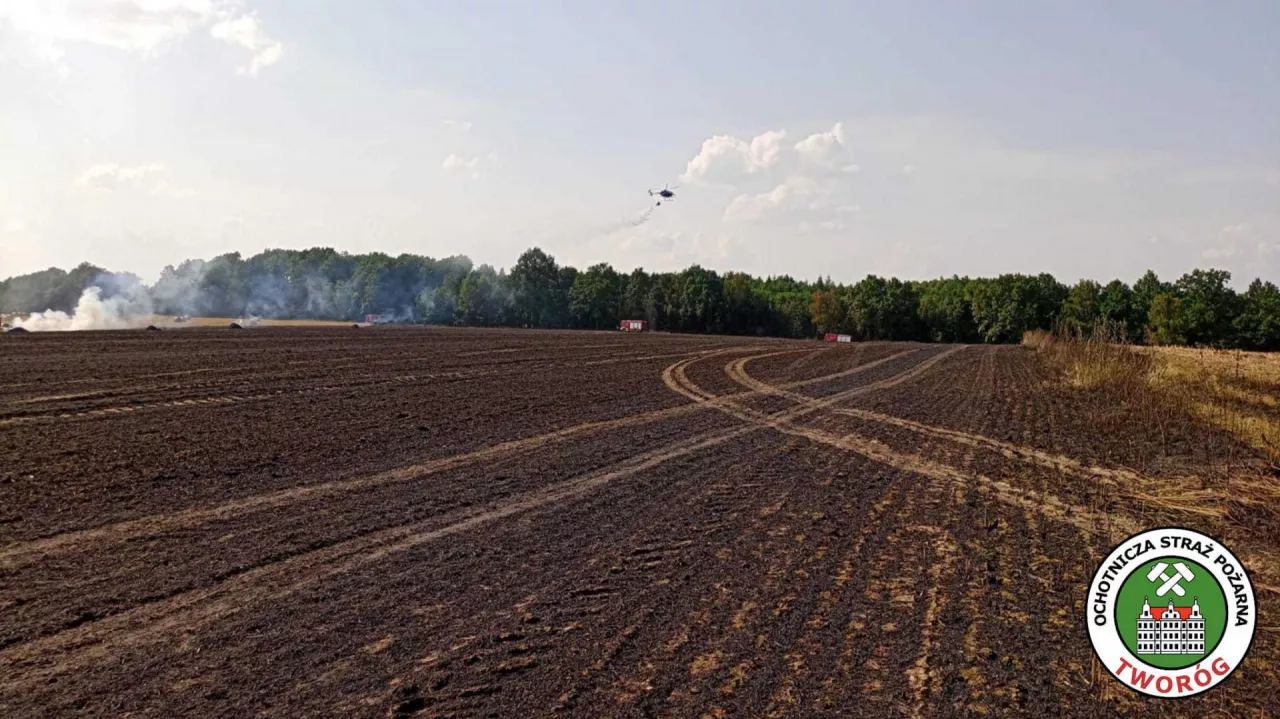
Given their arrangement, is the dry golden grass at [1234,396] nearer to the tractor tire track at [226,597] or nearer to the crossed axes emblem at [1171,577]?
the crossed axes emblem at [1171,577]

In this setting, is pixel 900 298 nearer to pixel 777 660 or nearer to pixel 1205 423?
pixel 1205 423

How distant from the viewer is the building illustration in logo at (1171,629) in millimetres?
4801

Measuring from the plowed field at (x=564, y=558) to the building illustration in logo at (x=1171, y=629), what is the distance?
0.43m

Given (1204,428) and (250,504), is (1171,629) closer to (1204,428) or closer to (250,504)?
(250,504)

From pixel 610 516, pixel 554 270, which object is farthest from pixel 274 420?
pixel 554 270

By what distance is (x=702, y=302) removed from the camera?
112062 mm

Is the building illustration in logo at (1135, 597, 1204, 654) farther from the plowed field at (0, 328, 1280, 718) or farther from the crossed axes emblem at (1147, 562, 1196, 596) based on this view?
the plowed field at (0, 328, 1280, 718)

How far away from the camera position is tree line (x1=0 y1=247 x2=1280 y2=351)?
10369cm

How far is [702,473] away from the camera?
12.0 meters

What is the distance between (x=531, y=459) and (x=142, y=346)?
27.1 metres

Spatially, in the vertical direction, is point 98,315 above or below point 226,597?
above

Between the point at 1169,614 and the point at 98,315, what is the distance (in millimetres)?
66861

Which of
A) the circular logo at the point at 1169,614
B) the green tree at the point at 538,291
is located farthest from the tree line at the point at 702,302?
the circular logo at the point at 1169,614

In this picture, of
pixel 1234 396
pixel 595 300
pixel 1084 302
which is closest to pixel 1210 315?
pixel 1084 302
